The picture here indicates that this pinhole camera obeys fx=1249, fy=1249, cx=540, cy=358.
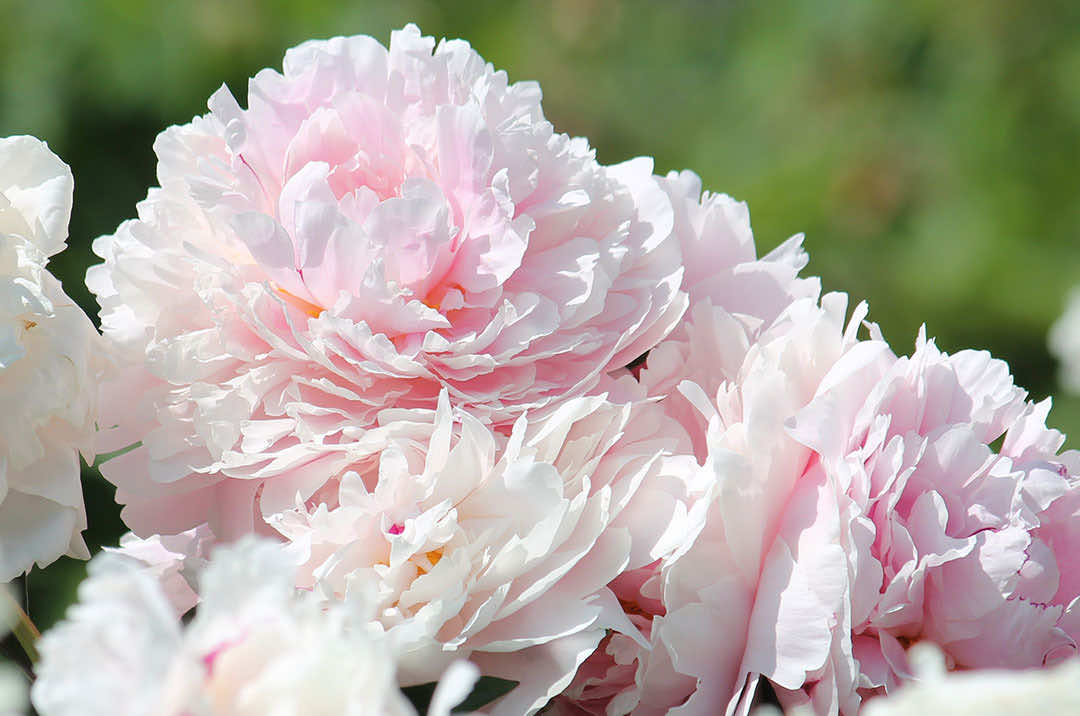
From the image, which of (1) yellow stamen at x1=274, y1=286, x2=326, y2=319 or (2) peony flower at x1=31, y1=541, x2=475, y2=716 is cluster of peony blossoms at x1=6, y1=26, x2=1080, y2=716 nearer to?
(1) yellow stamen at x1=274, y1=286, x2=326, y2=319

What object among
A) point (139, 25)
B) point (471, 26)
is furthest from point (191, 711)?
point (471, 26)

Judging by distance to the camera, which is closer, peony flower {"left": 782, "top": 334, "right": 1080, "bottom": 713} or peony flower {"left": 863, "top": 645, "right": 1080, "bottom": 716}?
peony flower {"left": 863, "top": 645, "right": 1080, "bottom": 716}

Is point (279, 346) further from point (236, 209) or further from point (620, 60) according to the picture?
point (620, 60)

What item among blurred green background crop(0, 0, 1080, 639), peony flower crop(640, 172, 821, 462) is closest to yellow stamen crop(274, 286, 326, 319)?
peony flower crop(640, 172, 821, 462)

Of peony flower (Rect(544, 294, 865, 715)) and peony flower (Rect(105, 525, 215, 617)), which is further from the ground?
peony flower (Rect(544, 294, 865, 715))

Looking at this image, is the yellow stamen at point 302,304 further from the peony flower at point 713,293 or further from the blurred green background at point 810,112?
the blurred green background at point 810,112
